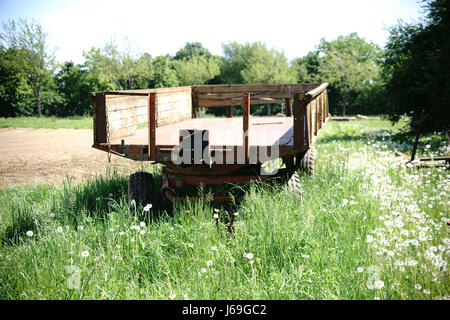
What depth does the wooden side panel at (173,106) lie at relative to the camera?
6330 mm

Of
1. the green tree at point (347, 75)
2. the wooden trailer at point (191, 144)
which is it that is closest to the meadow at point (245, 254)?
the wooden trailer at point (191, 144)

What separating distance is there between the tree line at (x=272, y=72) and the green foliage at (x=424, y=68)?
0.10ft

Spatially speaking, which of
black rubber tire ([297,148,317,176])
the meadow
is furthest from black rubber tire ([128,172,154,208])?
black rubber tire ([297,148,317,176])

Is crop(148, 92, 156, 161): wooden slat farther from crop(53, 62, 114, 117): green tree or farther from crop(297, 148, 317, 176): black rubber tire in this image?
crop(53, 62, 114, 117): green tree

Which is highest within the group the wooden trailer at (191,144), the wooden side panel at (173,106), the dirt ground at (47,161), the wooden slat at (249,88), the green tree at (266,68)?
the green tree at (266,68)

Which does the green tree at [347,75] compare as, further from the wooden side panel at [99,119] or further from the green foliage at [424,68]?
the wooden side panel at [99,119]

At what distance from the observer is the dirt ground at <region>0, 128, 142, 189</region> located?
7.22 metres

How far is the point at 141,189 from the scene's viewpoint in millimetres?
4941

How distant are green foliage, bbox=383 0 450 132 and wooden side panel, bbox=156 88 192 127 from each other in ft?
22.9

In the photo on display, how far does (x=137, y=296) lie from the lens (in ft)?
9.55

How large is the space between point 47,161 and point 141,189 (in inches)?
205

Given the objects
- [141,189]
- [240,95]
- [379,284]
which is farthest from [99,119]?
[240,95]
